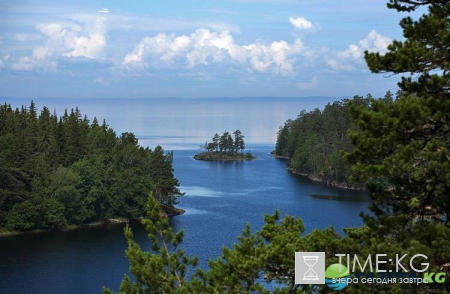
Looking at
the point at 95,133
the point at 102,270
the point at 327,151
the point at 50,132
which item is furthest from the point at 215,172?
the point at 102,270

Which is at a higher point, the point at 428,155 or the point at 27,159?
the point at 428,155

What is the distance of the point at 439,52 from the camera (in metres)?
8.90

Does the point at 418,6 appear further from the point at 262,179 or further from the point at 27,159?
the point at 262,179

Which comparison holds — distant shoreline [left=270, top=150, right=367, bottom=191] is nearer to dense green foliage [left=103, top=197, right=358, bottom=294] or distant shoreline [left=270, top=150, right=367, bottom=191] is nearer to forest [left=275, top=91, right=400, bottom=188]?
forest [left=275, top=91, right=400, bottom=188]

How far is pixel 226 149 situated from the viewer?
10956cm

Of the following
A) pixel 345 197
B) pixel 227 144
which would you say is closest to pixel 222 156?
pixel 227 144

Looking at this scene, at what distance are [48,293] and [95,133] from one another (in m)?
34.6

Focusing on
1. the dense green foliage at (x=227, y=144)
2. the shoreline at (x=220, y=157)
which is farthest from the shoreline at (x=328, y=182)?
the dense green foliage at (x=227, y=144)
